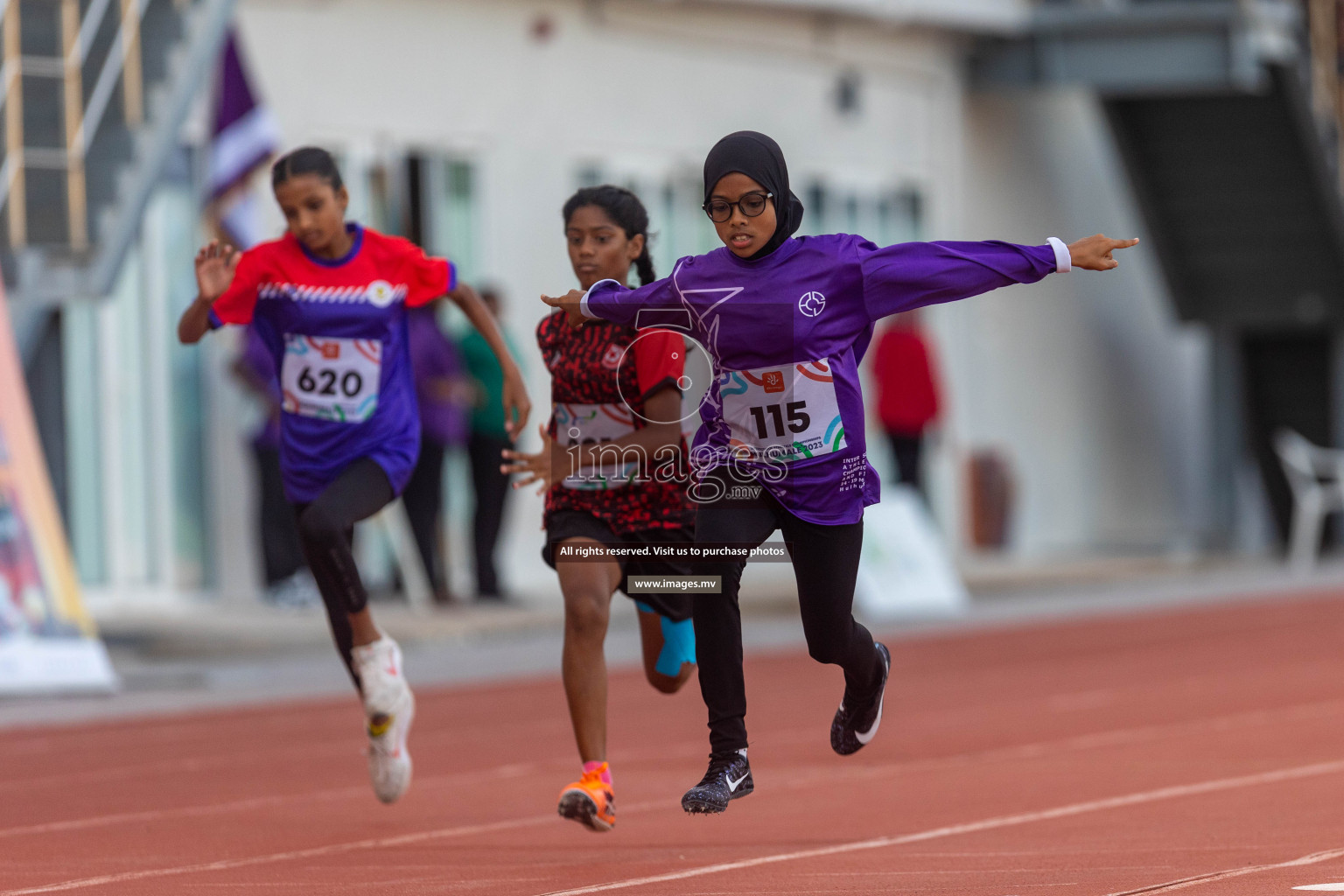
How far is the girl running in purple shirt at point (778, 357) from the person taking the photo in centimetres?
574

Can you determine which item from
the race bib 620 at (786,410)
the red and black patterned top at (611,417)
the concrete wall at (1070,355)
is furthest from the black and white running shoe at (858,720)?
the concrete wall at (1070,355)

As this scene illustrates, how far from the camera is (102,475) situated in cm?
1557

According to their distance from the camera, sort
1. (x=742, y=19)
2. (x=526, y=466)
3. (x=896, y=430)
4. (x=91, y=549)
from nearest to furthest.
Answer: (x=526, y=466) → (x=91, y=549) → (x=896, y=430) → (x=742, y=19)

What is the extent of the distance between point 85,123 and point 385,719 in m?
7.08

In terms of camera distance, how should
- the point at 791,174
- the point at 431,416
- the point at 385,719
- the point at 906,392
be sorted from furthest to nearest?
the point at 791,174
the point at 906,392
the point at 431,416
the point at 385,719

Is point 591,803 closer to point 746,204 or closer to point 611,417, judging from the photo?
point 611,417

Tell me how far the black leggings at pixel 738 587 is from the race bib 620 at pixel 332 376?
164 centimetres

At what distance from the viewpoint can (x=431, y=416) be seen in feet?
47.4

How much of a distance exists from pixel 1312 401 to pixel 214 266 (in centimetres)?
1899

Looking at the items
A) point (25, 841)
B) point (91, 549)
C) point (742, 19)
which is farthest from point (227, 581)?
point (25, 841)

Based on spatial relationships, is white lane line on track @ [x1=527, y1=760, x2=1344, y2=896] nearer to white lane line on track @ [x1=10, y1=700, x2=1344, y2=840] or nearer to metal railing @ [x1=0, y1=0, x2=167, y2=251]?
white lane line on track @ [x1=10, y1=700, x2=1344, y2=840]

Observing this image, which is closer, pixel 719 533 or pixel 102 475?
pixel 719 533

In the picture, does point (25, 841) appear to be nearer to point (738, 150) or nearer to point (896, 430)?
point (738, 150)

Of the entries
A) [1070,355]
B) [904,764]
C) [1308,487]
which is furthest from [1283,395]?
[904,764]
